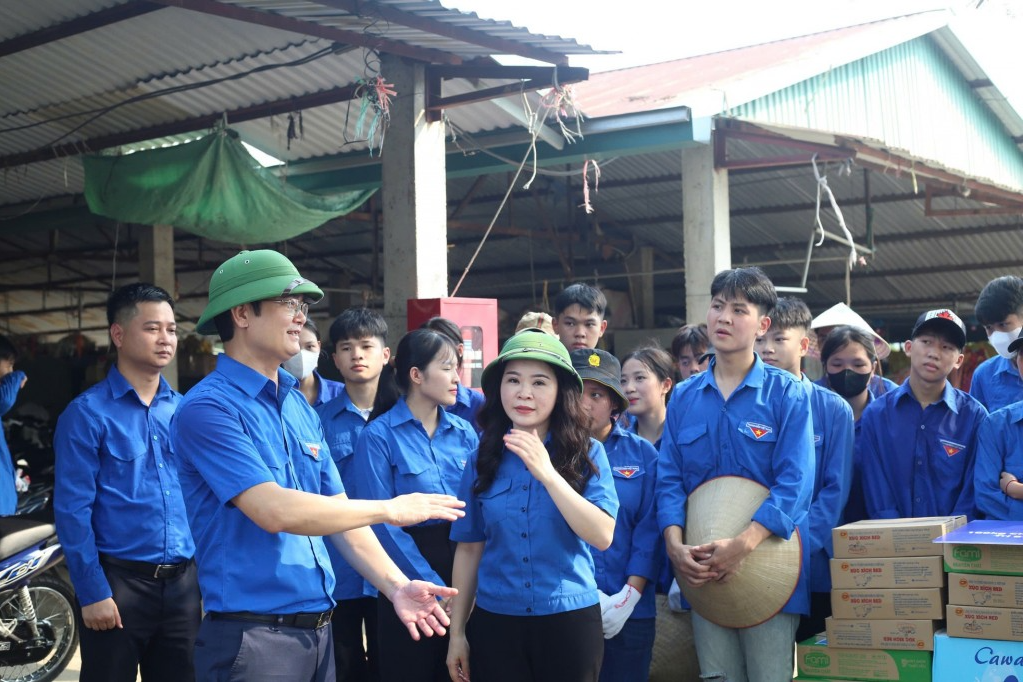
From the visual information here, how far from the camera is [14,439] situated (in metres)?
12.0

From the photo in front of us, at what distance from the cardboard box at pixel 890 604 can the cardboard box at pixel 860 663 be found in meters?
0.13

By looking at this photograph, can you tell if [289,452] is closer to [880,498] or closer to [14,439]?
[880,498]

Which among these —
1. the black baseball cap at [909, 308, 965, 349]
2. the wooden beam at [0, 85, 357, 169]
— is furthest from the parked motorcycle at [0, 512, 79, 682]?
the black baseball cap at [909, 308, 965, 349]

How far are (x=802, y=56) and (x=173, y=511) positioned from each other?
29.2 ft

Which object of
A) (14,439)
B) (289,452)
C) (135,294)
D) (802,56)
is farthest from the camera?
(14,439)

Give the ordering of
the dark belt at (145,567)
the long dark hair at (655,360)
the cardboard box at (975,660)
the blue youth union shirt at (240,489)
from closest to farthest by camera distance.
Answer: the blue youth union shirt at (240,489)
the cardboard box at (975,660)
the dark belt at (145,567)
the long dark hair at (655,360)

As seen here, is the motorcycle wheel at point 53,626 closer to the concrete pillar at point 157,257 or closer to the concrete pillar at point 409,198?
the concrete pillar at point 409,198

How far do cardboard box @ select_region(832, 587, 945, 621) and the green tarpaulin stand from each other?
5.50 metres

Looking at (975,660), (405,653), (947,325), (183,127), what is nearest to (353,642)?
(405,653)

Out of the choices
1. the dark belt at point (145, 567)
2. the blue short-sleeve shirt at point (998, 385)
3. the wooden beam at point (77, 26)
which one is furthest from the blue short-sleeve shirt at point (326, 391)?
the blue short-sleeve shirt at point (998, 385)

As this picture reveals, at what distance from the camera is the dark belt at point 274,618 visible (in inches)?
108

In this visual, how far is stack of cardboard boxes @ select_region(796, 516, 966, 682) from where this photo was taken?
3809 millimetres

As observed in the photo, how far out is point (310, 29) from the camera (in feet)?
20.0

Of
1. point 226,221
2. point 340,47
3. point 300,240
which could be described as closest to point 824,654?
point 340,47
